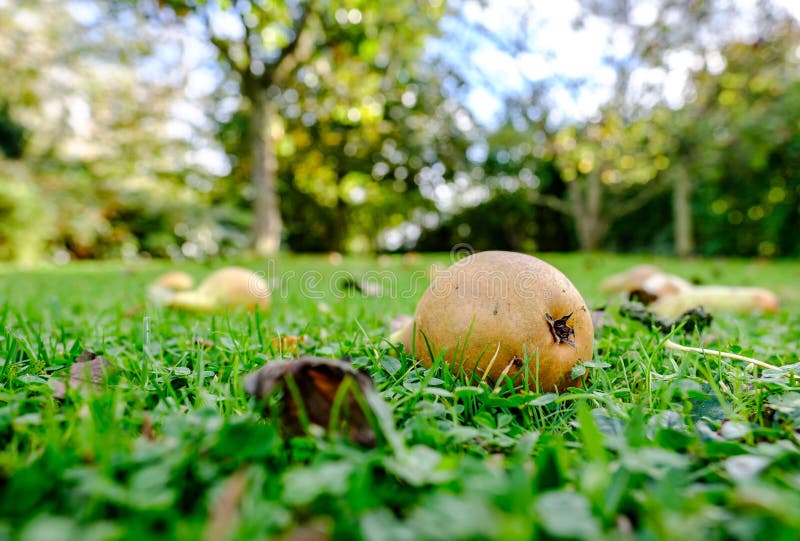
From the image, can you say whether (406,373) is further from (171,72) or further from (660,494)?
(171,72)

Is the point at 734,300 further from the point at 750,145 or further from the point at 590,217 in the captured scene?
the point at 590,217

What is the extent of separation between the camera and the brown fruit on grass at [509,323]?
110 cm

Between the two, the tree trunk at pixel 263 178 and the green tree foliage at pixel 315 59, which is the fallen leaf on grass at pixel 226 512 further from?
the tree trunk at pixel 263 178

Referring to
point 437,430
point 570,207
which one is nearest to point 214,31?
point 437,430

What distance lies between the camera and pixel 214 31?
9133mm

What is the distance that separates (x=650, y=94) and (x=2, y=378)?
48.1 feet

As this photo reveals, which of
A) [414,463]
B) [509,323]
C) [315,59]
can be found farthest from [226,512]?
[315,59]

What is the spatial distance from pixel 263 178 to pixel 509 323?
9978 mm

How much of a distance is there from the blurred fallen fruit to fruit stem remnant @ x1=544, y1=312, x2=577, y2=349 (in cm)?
175

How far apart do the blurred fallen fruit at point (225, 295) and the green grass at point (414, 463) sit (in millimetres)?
1271

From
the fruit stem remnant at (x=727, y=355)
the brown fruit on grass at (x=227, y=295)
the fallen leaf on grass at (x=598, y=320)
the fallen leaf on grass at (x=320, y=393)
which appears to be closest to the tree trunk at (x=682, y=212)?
the fallen leaf on grass at (x=598, y=320)

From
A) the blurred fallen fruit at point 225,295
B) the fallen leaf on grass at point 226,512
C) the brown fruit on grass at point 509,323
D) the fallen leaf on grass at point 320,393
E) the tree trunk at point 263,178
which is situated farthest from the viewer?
the tree trunk at point 263,178


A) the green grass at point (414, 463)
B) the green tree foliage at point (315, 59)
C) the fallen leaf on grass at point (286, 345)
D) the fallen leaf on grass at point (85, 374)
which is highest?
the green tree foliage at point (315, 59)

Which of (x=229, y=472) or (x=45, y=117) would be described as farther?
(x=45, y=117)
